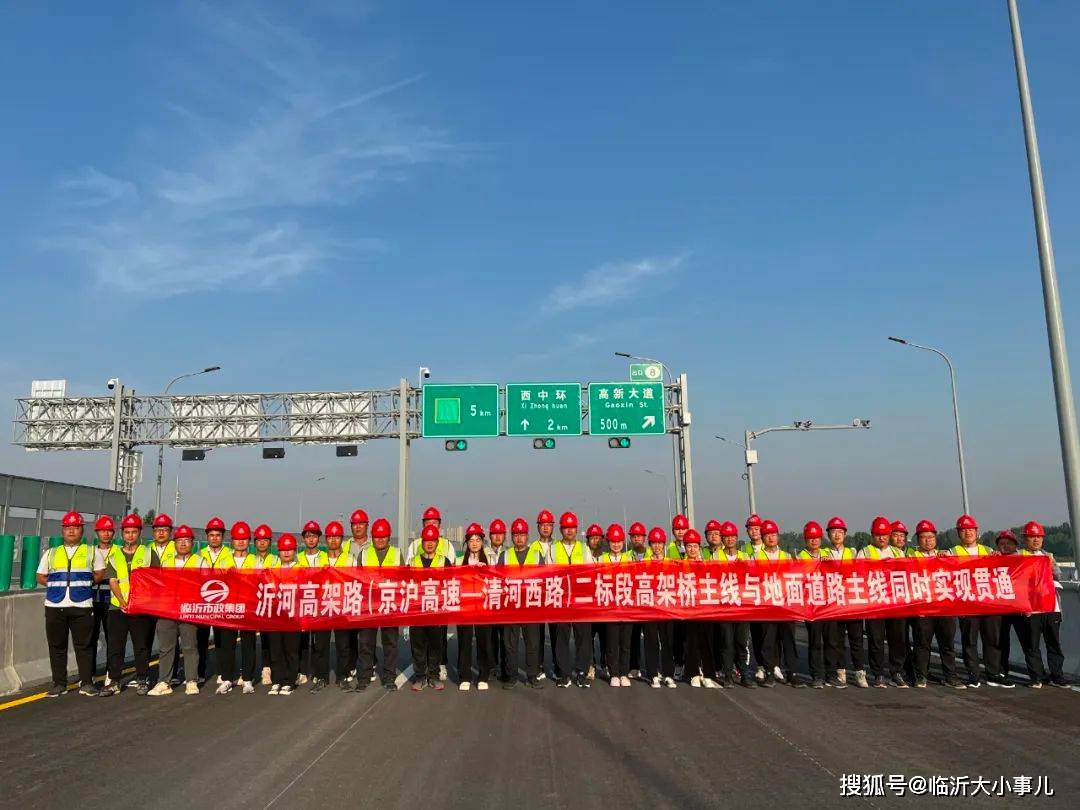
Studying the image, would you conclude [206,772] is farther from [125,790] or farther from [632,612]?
[632,612]

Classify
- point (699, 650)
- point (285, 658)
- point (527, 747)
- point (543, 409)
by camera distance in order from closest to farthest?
1. point (527, 747)
2. point (285, 658)
3. point (699, 650)
4. point (543, 409)

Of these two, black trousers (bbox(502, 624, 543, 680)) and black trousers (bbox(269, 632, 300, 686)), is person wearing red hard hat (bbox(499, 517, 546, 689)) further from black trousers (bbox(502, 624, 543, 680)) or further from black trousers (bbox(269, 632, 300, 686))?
black trousers (bbox(269, 632, 300, 686))

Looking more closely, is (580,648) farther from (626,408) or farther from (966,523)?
(626,408)

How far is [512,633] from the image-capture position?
10.5 meters

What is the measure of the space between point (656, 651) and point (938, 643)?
11.4ft

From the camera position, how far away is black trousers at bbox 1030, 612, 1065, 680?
33.7 feet

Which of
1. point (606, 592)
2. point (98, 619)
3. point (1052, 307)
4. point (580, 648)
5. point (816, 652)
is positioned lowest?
point (816, 652)

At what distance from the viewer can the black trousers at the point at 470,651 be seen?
34.0 feet

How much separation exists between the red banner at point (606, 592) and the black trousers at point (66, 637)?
77 centimetres

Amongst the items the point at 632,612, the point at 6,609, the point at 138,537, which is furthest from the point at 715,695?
the point at 6,609

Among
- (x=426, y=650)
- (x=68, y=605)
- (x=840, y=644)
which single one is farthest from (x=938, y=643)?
(x=68, y=605)

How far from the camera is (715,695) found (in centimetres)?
969

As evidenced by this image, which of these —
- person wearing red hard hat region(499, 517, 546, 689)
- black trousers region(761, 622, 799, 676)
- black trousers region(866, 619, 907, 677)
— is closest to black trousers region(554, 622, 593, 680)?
person wearing red hard hat region(499, 517, 546, 689)

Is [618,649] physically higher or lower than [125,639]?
lower
